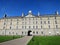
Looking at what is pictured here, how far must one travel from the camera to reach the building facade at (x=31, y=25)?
212 ft

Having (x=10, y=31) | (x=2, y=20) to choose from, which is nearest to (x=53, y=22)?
(x=10, y=31)

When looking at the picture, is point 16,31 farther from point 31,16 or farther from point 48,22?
point 48,22

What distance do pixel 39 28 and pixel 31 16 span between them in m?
7.93

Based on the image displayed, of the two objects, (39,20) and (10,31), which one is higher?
(39,20)

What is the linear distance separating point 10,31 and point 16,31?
11.6ft

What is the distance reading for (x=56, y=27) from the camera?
6419 centimetres

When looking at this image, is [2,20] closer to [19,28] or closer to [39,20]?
[19,28]

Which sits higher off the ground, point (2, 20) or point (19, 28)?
point (2, 20)

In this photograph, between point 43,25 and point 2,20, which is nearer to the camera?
point 43,25

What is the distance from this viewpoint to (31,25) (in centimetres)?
6681

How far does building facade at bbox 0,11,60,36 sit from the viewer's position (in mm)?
64625

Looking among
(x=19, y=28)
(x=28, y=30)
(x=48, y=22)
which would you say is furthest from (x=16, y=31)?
(x=48, y=22)

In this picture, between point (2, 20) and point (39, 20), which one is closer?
point (39, 20)

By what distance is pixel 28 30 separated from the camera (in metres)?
67.4
